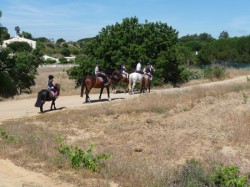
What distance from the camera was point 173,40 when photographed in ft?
126

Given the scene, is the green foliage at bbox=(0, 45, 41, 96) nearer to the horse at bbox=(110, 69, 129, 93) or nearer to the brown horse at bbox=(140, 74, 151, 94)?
the horse at bbox=(110, 69, 129, 93)

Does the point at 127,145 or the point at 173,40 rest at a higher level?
the point at 173,40

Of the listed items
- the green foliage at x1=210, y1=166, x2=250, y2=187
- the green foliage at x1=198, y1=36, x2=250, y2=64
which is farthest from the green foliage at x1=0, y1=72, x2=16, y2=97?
the green foliage at x1=198, y1=36, x2=250, y2=64

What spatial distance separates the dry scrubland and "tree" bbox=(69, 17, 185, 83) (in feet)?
39.3

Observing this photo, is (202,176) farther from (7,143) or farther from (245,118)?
(245,118)

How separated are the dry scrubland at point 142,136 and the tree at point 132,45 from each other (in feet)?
39.3

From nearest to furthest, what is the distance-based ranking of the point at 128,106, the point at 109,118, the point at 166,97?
the point at 109,118
the point at 128,106
the point at 166,97

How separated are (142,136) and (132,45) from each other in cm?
2011

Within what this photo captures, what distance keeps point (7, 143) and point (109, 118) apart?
7639mm

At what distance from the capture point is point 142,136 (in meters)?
16.7

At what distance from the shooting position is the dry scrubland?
32.8 ft

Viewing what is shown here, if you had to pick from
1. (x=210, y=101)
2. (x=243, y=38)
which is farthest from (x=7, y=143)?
(x=243, y=38)

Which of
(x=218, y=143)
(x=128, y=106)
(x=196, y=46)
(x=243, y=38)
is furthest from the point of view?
(x=196, y=46)

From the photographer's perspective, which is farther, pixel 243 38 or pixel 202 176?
pixel 243 38
